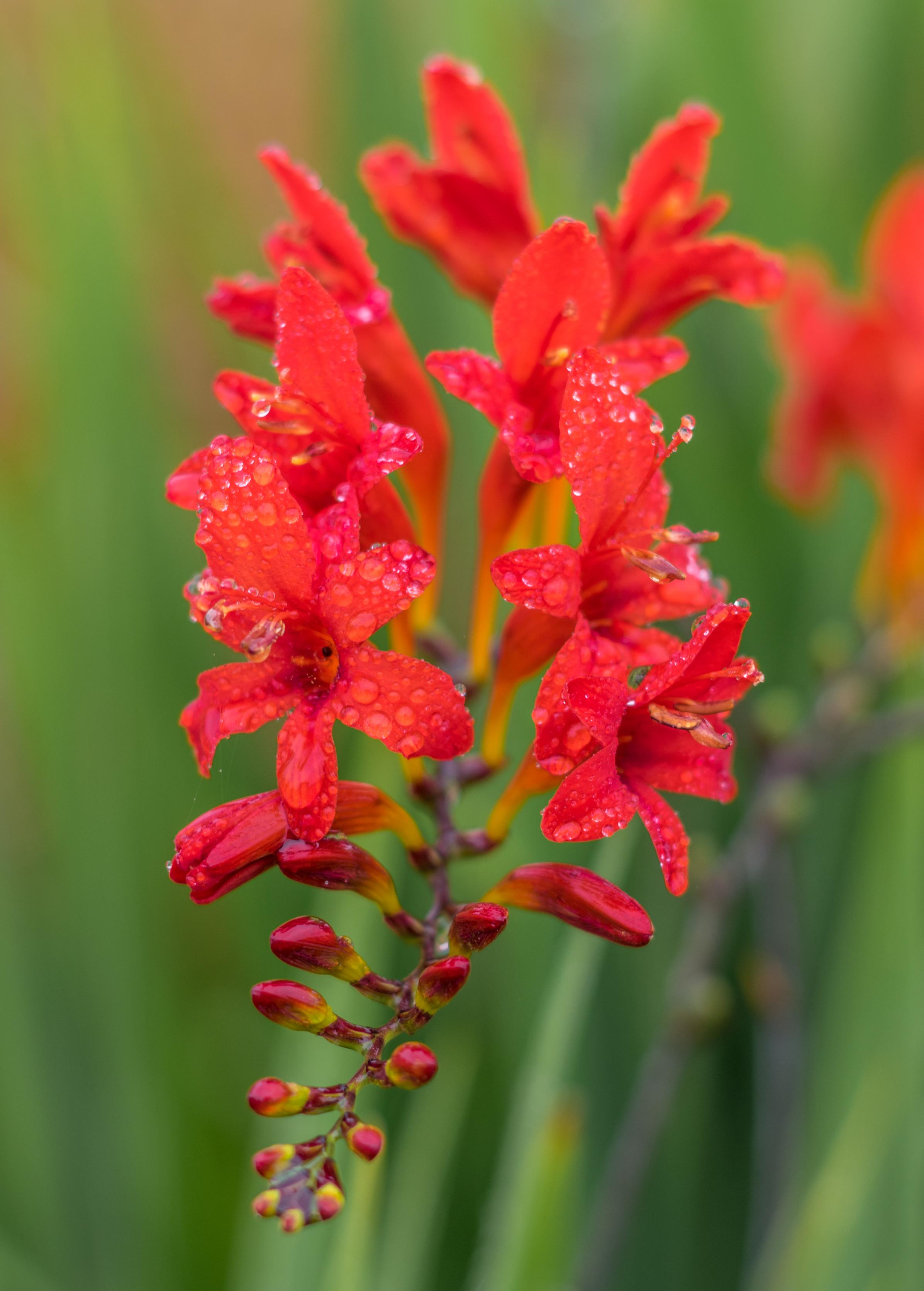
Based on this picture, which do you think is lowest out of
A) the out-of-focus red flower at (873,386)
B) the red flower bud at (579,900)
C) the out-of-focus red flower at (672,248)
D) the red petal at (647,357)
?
the red flower bud at (579,900)

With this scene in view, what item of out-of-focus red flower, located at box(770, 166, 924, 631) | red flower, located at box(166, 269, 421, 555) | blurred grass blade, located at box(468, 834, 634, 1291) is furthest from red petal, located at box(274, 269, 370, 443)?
out-of-focus red flower, located at box(770, 166, 924, 631)

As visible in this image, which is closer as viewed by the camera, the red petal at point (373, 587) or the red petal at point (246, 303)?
the red petal at point (373, 587)

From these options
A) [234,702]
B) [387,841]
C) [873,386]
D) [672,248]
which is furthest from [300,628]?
[873,386]

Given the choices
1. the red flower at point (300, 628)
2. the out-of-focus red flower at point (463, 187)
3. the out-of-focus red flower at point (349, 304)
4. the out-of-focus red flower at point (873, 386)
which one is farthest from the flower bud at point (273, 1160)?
the out-of-focus red flower at point (873, 386)

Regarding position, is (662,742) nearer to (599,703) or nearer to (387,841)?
(599,703)

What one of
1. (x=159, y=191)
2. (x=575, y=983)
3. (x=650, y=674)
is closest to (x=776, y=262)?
(x=650, y=674)

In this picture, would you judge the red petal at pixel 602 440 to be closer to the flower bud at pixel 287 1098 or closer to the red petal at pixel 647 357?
the red petal at pixel 647 357

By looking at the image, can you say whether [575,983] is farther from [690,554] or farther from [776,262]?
[776,262]

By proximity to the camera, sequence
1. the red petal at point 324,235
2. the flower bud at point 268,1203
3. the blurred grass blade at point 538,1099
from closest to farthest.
A: the flower bud at point 268,1203, the red petal at point 324,235, the blurred grass blade at point 538,1099
